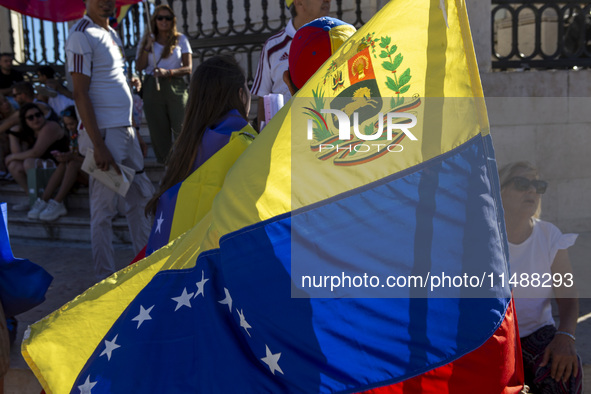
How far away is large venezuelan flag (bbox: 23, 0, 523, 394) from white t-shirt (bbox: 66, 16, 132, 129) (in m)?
2.73

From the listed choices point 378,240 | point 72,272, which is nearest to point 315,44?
point 378,240

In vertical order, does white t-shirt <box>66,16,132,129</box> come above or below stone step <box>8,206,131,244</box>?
above

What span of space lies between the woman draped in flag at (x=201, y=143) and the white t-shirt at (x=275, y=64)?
0.80 meters

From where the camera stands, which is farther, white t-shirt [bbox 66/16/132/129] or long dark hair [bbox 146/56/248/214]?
white t-shirt [bbox 66/16/132/129]

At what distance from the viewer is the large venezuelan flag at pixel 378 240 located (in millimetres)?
2031

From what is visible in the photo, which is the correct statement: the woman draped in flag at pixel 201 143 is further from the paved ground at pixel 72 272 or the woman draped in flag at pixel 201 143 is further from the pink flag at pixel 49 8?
the pink flag at pixel 49 8

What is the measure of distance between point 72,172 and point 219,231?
16.3 feet

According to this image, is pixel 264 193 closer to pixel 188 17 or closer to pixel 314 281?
pixel 314 281

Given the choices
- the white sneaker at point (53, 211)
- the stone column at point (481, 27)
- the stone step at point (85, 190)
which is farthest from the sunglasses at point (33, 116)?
the stone column at point (481, 27)

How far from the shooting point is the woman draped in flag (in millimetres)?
2928

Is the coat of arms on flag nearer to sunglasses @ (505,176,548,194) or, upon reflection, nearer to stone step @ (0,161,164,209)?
sunglasses @ (505,176,548,194)

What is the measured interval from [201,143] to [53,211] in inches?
159

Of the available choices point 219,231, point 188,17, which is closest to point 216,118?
point 219,231

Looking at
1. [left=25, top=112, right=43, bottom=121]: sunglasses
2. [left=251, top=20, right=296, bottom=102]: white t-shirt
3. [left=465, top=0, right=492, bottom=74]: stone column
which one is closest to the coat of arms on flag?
[left=251, top=20, right=296, bottom=102]: white t-shirt
